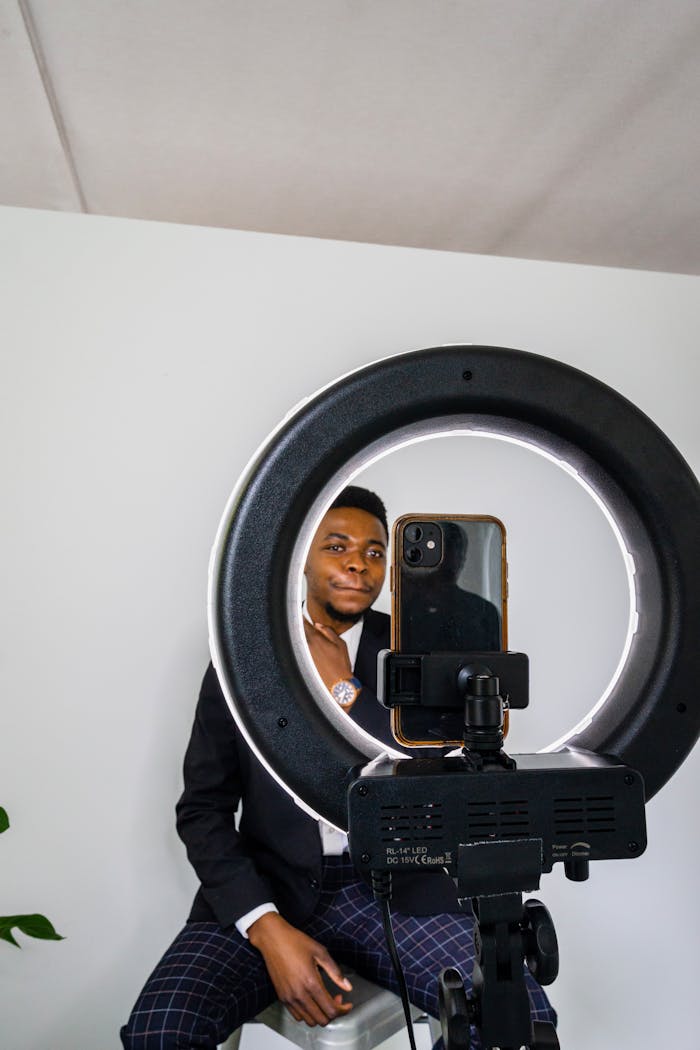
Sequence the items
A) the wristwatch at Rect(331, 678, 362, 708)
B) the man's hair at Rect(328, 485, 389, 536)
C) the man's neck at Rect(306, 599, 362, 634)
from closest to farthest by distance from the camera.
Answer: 1. the wristwatch at Rect(331, 678, 362, 708)
2. the man's neck at Rect(306, 599, 362, 634)
3. the man's hair at Rect(328, 485, 389, 536)

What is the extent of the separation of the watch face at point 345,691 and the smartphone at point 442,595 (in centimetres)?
20

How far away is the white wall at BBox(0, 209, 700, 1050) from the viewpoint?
1689 mm

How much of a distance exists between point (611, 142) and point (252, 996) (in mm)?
1757

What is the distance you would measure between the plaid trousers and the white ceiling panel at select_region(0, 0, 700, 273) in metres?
1.42

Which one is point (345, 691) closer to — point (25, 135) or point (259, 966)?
point (259, 966)

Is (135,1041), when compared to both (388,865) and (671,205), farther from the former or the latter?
(671,205)

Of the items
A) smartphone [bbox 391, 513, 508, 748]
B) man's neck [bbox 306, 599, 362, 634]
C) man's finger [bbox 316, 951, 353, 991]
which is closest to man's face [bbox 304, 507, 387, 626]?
man's neck [bbox 306, 599, 362, 634]

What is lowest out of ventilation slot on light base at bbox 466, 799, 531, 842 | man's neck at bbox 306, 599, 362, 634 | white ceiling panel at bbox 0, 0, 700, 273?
ventilation slot on light base at bbox 466, 799, 531, 842

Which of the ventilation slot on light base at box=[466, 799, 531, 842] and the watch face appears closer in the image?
the ventilation slot on light base at box=[466, 799, 531, 842]


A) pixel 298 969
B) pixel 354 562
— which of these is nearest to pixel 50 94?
pixel 354 562

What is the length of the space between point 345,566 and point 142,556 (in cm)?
85

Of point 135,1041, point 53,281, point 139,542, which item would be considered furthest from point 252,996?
point 53,281

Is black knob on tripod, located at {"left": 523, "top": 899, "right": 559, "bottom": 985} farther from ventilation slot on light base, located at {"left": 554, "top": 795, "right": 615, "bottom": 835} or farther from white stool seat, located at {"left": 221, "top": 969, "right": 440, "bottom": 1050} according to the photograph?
white stool seat, located at {"left": 221, "top": 969, "right": 440, "bottom": 1050}

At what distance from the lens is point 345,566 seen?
107cm
